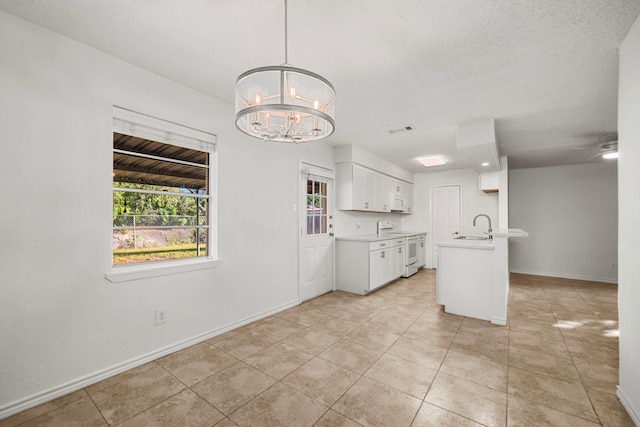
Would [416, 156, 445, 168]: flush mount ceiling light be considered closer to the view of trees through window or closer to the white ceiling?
the white ceiling

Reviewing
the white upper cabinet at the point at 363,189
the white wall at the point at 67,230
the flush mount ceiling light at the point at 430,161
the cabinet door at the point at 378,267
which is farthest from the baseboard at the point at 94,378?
the flush mount ceiling light at the point at 430,161

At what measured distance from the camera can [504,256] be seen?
3.15 metres

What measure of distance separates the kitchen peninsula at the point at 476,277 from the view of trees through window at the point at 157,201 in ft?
9.63

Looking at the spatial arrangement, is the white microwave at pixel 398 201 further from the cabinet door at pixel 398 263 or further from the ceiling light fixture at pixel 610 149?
the ceiling light fixture at pixel 610 149

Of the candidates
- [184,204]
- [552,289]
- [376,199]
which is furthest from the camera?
[376,199]

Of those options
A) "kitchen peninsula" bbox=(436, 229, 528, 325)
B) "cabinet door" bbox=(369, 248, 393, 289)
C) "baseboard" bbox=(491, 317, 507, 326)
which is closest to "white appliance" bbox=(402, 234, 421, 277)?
"cabinet door" bbox=(369, 248, 393, 289)

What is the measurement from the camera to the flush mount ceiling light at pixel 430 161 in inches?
210

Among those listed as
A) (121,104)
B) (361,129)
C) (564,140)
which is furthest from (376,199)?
(121,104)

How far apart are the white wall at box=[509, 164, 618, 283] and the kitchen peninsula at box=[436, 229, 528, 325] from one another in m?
3.49

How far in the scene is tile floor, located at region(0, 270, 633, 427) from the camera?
66.6 inches

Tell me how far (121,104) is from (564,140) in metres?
5.52

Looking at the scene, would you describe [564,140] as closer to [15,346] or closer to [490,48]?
[490,48]

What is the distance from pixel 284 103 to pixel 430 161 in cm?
489

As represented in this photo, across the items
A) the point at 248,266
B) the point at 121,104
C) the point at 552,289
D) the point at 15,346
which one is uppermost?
the point at 121,104
